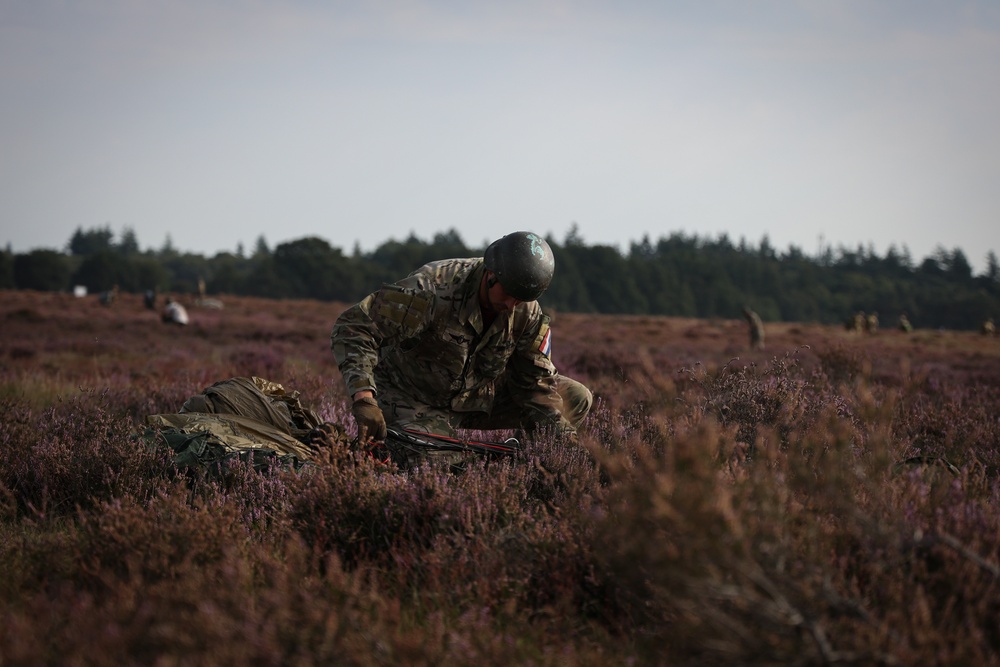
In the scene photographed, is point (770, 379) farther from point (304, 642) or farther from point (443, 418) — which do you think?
point (304, 642)

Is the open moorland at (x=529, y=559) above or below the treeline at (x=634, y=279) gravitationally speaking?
below

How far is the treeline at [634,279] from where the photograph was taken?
76.1m

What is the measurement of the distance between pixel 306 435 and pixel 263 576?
6.85 ft

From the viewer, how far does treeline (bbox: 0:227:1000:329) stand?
76062mm

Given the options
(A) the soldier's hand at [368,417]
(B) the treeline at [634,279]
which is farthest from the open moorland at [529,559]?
(B) the treeline at [634,279]

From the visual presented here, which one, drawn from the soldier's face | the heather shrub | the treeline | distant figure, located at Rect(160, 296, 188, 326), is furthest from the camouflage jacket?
the treeline

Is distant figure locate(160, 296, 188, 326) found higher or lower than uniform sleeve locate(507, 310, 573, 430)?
higher

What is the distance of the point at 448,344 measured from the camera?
4.38 meters

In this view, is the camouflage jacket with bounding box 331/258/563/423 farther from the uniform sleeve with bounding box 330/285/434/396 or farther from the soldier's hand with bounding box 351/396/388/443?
the soldier's hand with bounding box 351/396/388/443

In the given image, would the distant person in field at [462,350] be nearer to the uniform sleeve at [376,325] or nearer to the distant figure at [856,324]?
the uniform sleeve at [376,325]

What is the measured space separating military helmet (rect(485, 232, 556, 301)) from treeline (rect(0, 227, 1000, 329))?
6951 centimetres

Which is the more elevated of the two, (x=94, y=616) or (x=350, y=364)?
(x=350, y=364)

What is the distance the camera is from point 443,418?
457cm

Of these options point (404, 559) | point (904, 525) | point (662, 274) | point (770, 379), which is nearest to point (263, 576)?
point (404, 559)
